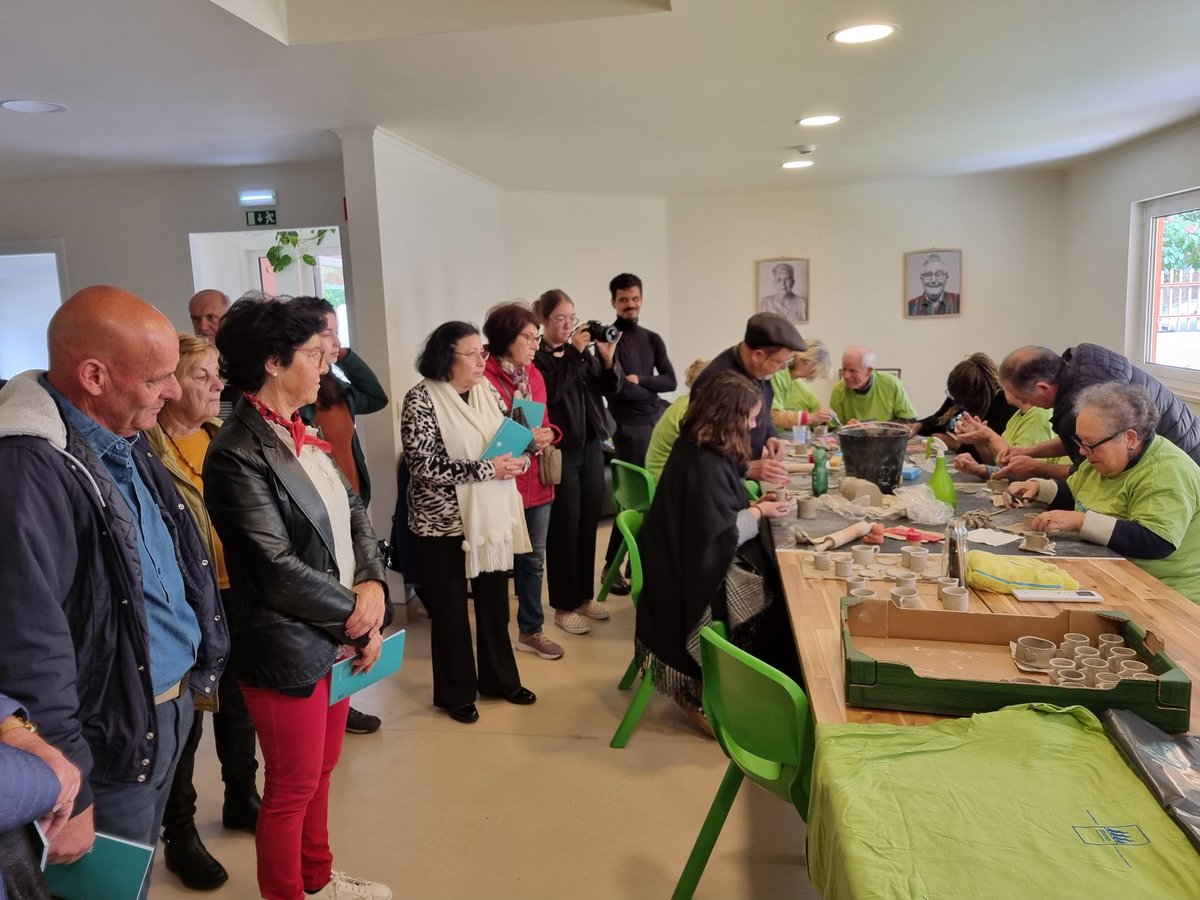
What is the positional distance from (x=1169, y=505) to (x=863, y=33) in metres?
1.79

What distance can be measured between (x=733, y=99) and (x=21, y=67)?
8.94 ft

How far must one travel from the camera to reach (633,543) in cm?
298

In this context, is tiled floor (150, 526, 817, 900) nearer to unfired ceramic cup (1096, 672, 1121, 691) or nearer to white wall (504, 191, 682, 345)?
unfired ceramic cup (1096, 672, 1121, 691)

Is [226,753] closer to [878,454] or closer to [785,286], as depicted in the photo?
[878,454]

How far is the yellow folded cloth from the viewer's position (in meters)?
2.16

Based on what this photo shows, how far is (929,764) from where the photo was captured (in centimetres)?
133

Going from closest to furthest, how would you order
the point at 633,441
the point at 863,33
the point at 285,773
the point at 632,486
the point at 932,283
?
the point at 285,773 < the point at 863,33 < the point at 632,486 < the point at 633,441 < the point at 932,283

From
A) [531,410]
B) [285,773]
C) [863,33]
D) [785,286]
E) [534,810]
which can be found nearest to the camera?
[285,773]

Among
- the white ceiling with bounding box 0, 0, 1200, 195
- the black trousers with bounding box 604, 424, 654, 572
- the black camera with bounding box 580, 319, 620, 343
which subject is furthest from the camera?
the black trousers with bounding box 604, 424, 654, 572

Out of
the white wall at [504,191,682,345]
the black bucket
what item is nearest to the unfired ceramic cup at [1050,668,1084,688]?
the black bucket

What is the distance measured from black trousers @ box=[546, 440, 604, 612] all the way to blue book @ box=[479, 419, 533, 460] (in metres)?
0.79

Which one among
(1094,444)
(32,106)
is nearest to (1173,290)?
(1094,444)

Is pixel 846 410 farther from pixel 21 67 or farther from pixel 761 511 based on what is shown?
pixel 21 67

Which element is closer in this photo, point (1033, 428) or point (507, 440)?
point (507, 440)
